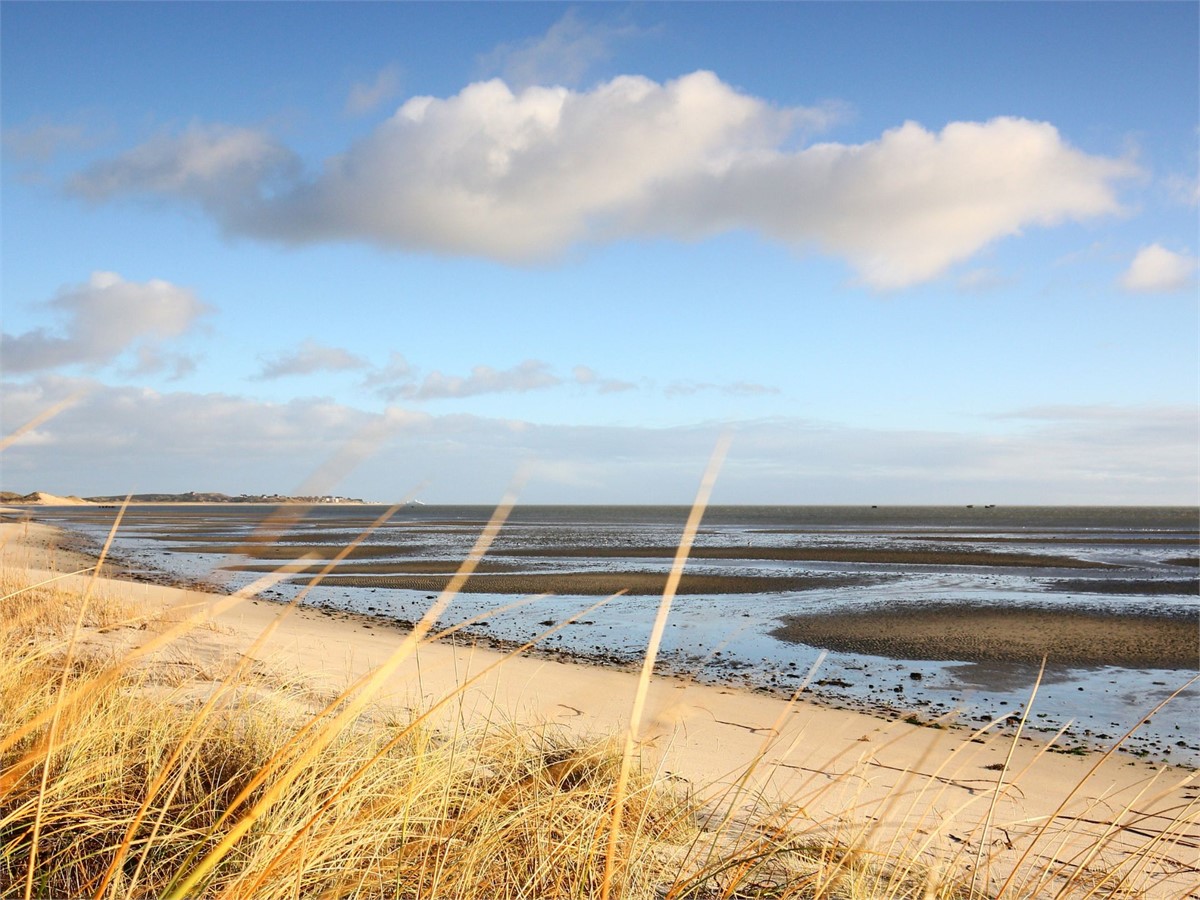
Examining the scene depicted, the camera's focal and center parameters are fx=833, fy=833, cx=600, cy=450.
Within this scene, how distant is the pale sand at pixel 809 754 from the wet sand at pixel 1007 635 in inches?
180

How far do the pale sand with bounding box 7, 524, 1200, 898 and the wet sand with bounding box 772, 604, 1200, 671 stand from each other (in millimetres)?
4560

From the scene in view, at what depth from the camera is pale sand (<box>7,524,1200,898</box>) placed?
12.0ft

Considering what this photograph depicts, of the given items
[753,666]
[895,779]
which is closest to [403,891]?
[895,779]

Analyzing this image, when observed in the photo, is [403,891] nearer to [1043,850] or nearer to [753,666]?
[1043,850]

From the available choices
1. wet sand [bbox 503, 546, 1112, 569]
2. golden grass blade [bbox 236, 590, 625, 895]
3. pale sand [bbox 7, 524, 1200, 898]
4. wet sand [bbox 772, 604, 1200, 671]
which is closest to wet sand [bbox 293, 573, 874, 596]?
wet sand [bbox 772, 604, 1200, 671]

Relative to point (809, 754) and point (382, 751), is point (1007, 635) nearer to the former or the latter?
point (809, 754)

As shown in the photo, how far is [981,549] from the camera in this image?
116ft

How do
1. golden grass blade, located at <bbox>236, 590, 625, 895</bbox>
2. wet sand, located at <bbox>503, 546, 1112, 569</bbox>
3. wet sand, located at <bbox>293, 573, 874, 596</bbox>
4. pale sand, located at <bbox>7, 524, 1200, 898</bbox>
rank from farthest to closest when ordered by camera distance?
wet sand, located at <bbox>503, 546, 1112, 569</bbox> → wet sand, located at <bbox>293, 573, 874, 596</bbox> → pale sand, located at <bbox>7, 524, 1200, 898</bbox> → golden grass blade, located at <bbox>236, 590, 625, 895</bbox>

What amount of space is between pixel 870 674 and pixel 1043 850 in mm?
6716

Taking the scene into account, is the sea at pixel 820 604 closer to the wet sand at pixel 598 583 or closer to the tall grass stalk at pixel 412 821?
the wet sand at pixel 598 583

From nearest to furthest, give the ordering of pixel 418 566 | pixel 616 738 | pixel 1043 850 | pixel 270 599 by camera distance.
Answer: pixel 1043 850 < pixel 616 738 < pixel 270 599 < pixel 418 566

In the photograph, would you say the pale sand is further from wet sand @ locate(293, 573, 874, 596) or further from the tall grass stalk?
wet sand @ locate(293, 573, 874, 596)

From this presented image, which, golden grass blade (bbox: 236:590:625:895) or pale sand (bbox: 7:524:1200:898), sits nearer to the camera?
golden grass blade (bbox: 236:590:625:895)

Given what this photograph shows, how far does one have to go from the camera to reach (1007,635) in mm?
13555
